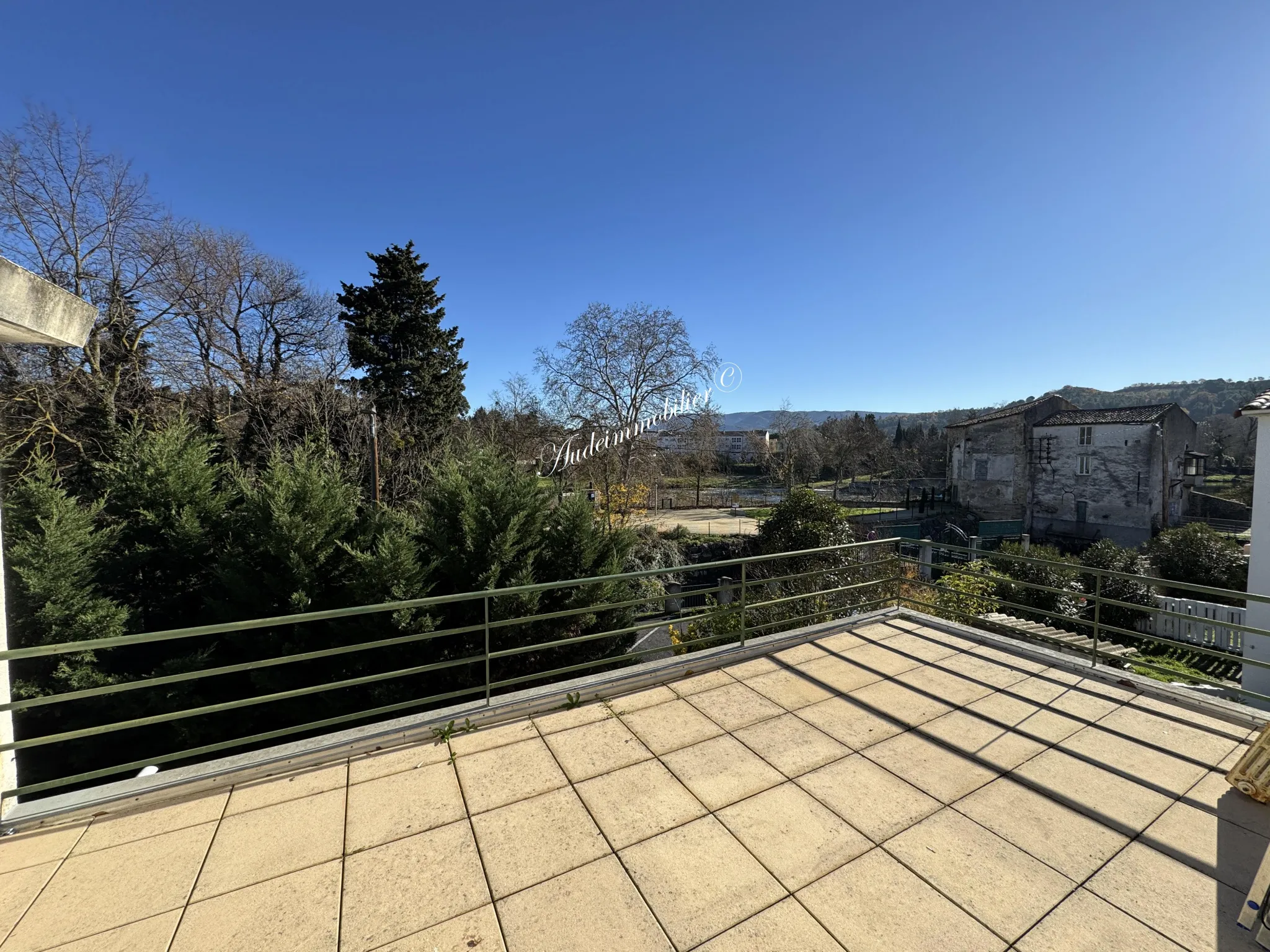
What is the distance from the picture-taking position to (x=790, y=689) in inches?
166

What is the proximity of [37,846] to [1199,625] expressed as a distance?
19553mm

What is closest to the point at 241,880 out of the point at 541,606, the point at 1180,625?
the point at 541,606

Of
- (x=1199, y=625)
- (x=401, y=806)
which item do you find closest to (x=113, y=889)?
(x=401, y=806)

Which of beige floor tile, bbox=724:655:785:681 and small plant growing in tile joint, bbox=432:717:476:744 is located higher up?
small plant growing in tile joint, bbox=432:717:476:744

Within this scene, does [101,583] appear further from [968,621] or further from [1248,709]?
[1248,709]

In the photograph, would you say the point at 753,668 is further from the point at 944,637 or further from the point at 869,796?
the point at 944,637

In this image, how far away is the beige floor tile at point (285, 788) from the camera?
2.81 metres

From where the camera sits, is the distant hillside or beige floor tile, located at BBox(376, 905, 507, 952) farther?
the distant hillside

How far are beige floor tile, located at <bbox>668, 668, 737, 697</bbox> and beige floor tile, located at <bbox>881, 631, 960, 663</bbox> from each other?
5.91 ft

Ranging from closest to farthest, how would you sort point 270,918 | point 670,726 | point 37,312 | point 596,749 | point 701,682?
1. point 270,918
2. point 37,312
3. point 596,749
4. point 670,726
5. point 701,682

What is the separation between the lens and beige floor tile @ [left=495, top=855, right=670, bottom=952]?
2006 mm

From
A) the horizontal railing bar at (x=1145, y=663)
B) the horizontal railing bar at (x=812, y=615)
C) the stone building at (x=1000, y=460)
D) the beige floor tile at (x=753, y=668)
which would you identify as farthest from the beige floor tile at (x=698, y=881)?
the stone building at (x=1000, y=460)

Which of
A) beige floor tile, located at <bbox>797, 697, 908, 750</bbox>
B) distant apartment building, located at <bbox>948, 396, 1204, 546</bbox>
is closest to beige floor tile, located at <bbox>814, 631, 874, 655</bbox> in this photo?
beige floor tile, located at <bbox>797, 697, 908, 750</bbox>

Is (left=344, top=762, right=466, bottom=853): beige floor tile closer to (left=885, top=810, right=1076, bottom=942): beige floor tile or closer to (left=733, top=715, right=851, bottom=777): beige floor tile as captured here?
(left=733, top=715, right=851, bottom=777): beige floor tile
